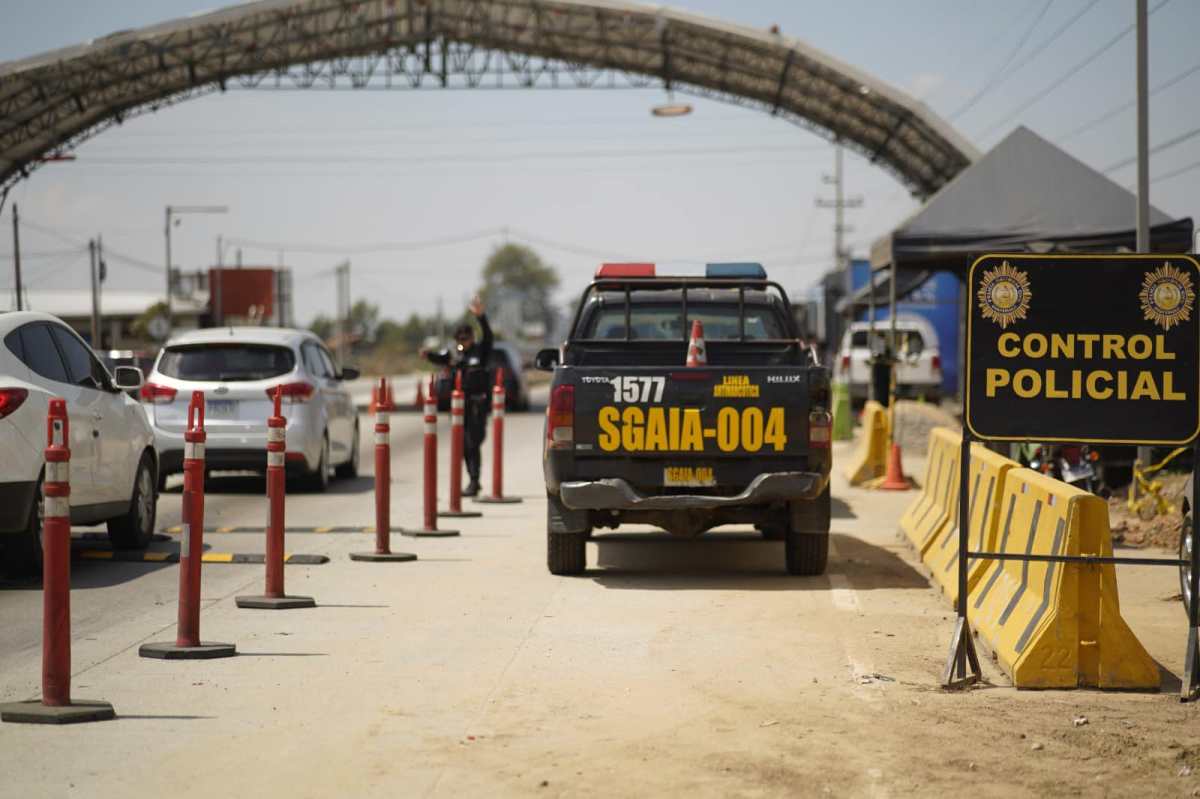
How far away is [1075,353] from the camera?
7832 mm

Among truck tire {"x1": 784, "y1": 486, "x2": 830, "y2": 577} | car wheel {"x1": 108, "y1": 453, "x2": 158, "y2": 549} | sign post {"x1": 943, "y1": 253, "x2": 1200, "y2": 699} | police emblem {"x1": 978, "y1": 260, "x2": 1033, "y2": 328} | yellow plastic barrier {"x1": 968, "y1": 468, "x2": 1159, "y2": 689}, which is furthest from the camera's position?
car wheel {"x1": 108, "y1": 453, "x2": 158, "y2": 549}

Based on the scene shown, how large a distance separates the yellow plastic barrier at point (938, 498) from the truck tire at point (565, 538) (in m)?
2.65

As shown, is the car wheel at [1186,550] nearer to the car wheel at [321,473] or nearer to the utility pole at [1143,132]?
the utility pole at [1143,132]

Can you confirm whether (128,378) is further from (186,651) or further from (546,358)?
(186,651)

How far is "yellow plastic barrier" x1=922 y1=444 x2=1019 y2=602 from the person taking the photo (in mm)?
9375

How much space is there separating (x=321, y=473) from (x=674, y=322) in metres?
6.93

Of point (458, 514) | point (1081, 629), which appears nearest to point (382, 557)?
point (458, 514)

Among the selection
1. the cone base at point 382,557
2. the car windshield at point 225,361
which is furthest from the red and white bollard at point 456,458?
the cone base at point 382,557

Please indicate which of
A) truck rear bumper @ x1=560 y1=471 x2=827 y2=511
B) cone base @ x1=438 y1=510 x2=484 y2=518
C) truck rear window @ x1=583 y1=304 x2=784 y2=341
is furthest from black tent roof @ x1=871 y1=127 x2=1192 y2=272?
truck rear bumper @ x1=560 y1=471 x2=827 y2=511

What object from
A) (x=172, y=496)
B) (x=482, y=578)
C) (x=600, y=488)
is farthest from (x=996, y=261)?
(x=172, y=496)

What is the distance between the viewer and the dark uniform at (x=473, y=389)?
17.6 meters

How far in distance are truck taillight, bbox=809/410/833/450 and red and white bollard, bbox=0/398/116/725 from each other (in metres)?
5.40

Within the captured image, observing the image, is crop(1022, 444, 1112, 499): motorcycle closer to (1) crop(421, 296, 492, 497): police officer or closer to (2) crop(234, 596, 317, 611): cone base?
(2) crop(234, 596, 317, 611): cone base

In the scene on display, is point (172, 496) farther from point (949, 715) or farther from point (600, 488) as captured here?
point (949, 715)
